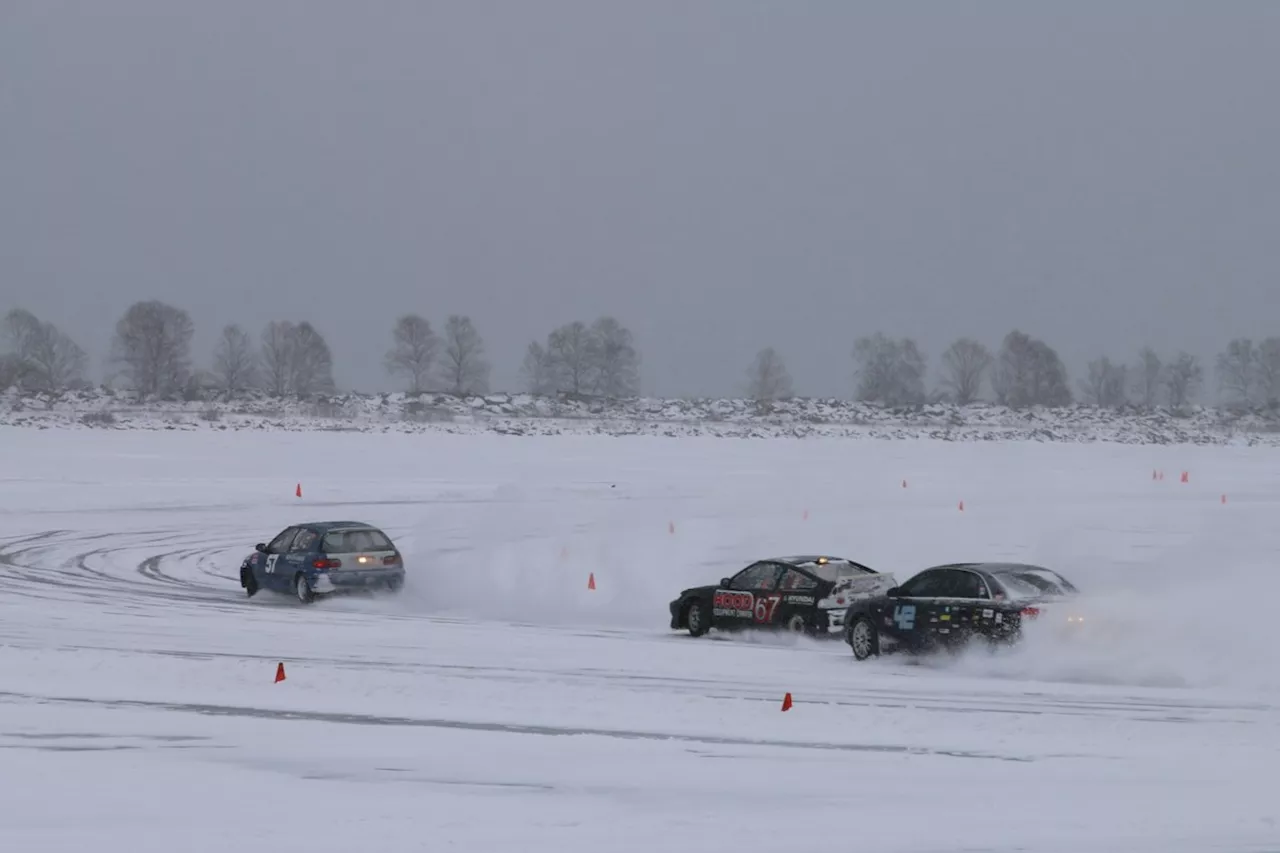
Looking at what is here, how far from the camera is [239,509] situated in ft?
137

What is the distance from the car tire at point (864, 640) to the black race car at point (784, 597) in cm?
112

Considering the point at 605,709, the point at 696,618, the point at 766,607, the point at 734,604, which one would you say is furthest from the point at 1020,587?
the point at 605,709

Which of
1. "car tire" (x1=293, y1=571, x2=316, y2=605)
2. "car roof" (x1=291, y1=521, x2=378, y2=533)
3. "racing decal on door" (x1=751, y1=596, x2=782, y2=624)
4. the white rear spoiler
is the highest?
"car roof" (x1=291, y1=521, x2=378, y2=533)

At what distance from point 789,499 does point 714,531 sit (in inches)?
390

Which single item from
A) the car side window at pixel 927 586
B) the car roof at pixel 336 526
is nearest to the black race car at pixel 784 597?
the car side window at pixel 927 586

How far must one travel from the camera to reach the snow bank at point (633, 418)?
87000 mm

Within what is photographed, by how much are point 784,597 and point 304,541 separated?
9.49 meters

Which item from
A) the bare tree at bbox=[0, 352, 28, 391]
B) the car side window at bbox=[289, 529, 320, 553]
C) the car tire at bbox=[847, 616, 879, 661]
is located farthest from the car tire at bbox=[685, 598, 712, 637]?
the bare tree at bbox=[0, 352, 28, 391]

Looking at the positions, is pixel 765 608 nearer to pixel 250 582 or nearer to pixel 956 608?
pixel 956 608

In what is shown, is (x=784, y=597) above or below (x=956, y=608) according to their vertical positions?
below

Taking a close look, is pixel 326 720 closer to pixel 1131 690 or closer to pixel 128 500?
pixel 1131 690

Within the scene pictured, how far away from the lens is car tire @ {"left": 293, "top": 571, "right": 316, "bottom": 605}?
23688 millimetres

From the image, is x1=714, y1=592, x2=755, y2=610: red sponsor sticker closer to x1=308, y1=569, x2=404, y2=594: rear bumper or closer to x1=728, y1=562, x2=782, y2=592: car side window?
x1=728, y1=562, x2=782, y2=592: car side window

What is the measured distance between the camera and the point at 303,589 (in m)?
23.7
